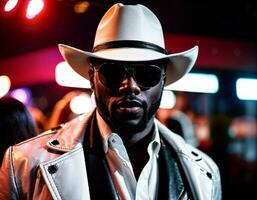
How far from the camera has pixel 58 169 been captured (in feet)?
9.81

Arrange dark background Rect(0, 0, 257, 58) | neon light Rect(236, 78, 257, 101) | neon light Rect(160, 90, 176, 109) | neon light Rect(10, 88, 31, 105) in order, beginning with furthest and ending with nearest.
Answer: neon light Rect(160, 90, 176, 109) < neon light Rect(236, 78, 257, 101) < neon light Rect(10, 88, 31, 105) < dark background Rect(0, 0, 257, 58)

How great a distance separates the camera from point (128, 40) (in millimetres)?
3174

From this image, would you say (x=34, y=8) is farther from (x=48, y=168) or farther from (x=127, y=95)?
(x=48, y=168)

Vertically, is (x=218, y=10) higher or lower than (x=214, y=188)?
higher

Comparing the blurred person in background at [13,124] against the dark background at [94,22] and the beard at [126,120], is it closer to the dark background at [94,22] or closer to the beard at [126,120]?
the dark background at [94,22]

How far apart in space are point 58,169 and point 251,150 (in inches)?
459

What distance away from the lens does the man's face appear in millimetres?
2994

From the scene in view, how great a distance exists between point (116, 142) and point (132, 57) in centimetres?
51

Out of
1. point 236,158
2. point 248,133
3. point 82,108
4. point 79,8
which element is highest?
point 79,8

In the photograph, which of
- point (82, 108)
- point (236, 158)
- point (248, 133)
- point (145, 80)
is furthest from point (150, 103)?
point (248, 133)

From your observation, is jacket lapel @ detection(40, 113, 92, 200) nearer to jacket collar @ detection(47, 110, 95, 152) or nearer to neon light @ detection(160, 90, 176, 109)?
jacket collar @ detection(47, 110, 95, 152)

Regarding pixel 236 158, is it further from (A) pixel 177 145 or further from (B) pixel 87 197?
(B) pixel 87 197

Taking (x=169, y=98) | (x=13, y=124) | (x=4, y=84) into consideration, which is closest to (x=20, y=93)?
(x=169, y=98)

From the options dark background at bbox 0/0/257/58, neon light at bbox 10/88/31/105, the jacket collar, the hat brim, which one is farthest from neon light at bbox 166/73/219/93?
the jacket collar
